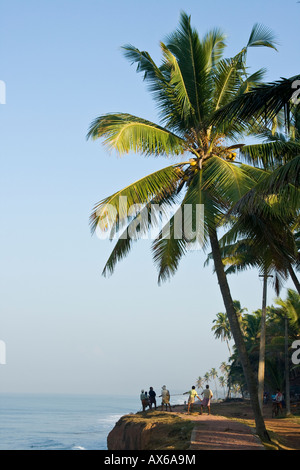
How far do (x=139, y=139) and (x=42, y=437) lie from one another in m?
70.9

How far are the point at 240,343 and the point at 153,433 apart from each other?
5.27 metres

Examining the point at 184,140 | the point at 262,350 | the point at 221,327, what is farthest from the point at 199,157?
the point at 221,327

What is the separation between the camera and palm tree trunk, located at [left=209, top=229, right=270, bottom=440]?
45.8 ft

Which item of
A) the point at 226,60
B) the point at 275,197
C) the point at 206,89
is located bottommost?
the point at 275,197

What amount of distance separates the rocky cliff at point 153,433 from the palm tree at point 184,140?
2.38 m

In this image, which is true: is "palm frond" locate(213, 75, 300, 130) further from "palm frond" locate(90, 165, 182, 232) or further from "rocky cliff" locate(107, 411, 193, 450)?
"rocky cliff" locate(107, 411, 193, 450)

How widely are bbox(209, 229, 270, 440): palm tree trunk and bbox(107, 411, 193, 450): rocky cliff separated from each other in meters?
1.97

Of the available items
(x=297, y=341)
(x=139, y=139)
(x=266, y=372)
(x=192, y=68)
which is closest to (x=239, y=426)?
(x=139, y=139)

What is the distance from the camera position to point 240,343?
1425cm

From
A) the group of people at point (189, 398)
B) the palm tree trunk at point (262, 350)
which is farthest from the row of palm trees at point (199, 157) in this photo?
the palm tree trunk at point (262, 350)

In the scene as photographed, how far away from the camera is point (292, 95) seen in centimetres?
812

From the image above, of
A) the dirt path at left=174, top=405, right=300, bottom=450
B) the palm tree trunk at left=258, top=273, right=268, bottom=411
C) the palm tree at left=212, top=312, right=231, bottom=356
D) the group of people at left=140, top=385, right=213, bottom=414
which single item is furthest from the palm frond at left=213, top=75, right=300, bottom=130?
the palm tree at left=212, top=312, right=231, bottom=356
